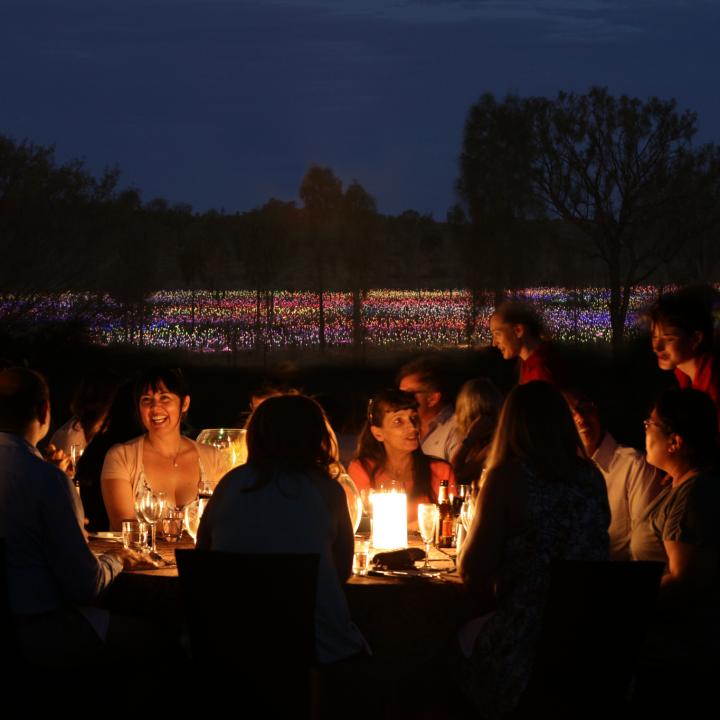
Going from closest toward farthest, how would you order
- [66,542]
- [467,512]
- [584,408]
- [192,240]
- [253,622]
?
[253,622] → [66,542] → [467,512] → [584,408] → [192,240]

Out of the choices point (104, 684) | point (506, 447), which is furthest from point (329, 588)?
point (104, 684)

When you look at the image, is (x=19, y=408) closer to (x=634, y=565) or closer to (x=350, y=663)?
(x=350, y=663)

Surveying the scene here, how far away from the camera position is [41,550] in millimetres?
3977

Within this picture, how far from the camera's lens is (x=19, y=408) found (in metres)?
4.08

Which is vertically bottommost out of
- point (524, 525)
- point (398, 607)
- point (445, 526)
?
point (398, 607)

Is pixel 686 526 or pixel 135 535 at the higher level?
pixel 686 526

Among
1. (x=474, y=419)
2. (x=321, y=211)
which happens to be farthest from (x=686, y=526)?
(x=321, y=211)

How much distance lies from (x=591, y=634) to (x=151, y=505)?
183 centimetres

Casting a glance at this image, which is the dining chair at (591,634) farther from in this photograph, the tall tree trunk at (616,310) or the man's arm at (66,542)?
the tall tree trunk at (616,310)

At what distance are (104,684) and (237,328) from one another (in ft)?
114

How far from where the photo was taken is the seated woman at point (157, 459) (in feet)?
18.0

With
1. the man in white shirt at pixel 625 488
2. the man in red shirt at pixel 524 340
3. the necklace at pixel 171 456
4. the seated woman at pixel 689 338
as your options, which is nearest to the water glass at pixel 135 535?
the necklace at pixel 171 456

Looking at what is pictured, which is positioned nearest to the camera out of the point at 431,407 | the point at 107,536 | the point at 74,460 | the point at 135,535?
the point at 135,535

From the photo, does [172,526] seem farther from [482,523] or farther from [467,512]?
[482,523]
